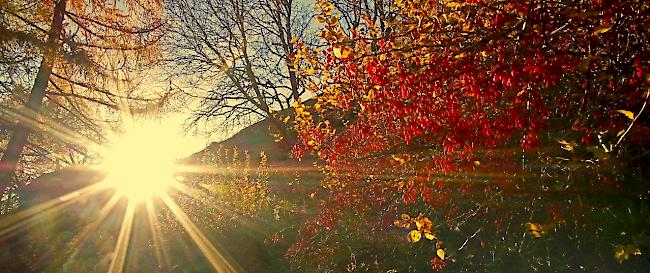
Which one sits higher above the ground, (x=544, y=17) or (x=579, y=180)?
(x=544, y=17)

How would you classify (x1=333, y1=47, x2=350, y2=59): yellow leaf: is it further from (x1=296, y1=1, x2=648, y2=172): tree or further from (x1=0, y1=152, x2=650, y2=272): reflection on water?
(x1=0, y1=152, x2=650, y2=272): reflection on water

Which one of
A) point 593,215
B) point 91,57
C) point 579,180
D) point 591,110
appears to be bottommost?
point 593,215

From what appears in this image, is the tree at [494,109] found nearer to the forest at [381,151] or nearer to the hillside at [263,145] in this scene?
the forest at [381,151]

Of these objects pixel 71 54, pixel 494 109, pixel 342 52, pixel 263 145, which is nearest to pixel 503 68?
pixel 342 52

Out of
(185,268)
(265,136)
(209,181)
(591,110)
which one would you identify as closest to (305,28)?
Result: (265,136)

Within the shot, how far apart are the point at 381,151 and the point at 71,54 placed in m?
5.31

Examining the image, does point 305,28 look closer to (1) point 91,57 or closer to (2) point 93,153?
(2) point 93,153

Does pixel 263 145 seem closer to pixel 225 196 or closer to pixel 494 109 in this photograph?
pixel 225 196

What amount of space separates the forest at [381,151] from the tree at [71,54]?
3cm

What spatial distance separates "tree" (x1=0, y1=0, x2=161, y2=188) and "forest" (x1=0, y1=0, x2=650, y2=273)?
31 millimetres

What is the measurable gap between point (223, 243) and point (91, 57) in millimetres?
3544

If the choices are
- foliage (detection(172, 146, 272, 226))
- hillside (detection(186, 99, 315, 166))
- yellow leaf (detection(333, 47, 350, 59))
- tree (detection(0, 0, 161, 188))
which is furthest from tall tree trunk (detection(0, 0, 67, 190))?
yellow leaf (detection(333, 47, 350, 59))

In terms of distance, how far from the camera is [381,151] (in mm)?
5340

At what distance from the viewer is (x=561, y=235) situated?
5902mm
